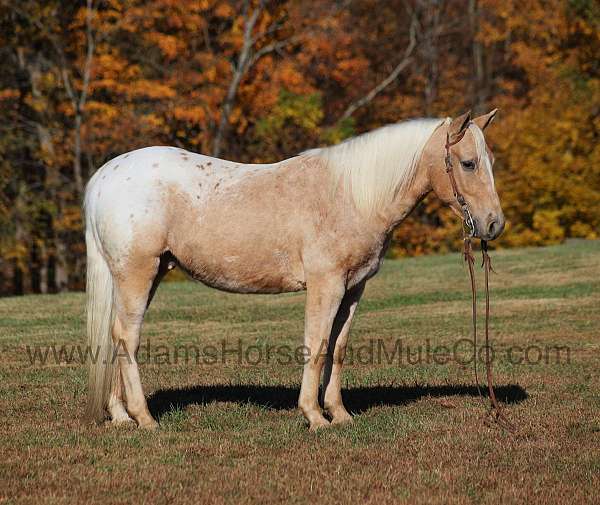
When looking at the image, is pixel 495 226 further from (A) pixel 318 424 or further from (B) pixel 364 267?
(A) pixel 318 424

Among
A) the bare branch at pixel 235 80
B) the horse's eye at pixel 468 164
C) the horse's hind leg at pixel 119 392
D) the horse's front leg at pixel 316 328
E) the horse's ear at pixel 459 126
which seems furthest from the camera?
the bare branch at pixel 235 80

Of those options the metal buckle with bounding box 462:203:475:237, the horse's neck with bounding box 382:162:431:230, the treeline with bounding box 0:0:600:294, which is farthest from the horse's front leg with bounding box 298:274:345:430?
the treeline with bounding box 0:0:600:294

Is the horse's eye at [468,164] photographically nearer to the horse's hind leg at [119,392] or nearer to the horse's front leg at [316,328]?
the horse's front leg at [316,328]

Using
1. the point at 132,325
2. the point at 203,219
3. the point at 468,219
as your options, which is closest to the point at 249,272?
the point at 203,219

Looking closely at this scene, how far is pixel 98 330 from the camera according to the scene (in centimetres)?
725

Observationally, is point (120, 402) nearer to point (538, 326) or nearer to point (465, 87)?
point (538, 326)

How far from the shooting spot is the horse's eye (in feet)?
22.4

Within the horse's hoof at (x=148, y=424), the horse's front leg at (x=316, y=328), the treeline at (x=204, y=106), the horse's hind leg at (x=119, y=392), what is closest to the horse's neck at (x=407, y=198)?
the horse's front leg at (x=316, y=328)

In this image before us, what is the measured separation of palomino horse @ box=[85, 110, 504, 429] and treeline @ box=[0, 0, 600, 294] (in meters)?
18.9

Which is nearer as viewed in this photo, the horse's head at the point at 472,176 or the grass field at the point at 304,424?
the grass field at the point at 304,424

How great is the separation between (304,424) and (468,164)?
2.35 metres

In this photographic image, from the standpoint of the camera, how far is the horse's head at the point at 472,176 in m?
6.79

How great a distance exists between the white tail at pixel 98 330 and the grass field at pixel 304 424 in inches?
9.5

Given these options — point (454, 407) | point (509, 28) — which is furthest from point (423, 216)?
point (454, 407)
